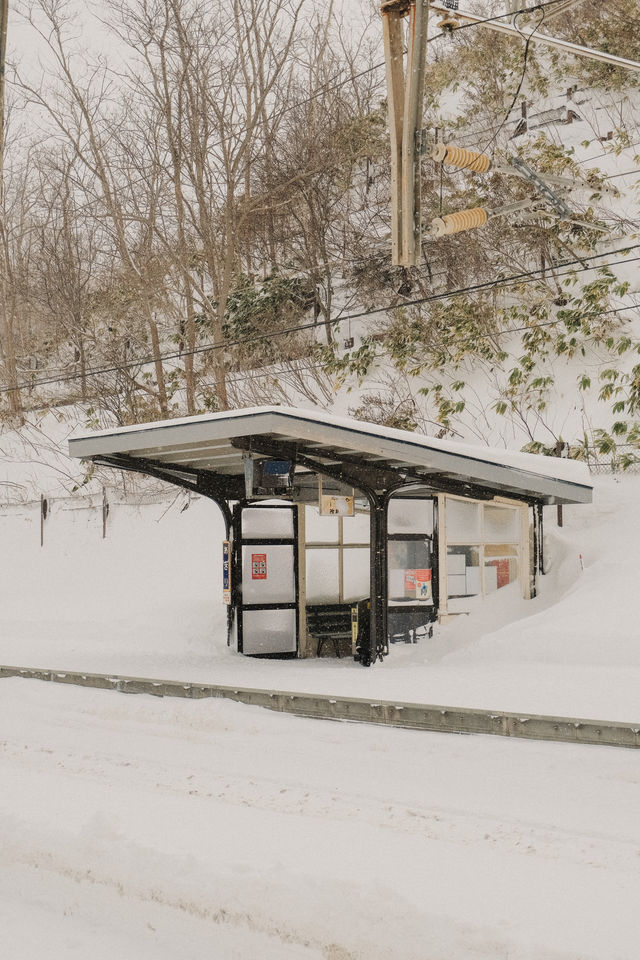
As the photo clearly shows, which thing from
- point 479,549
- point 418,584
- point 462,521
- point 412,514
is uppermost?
point 412,514

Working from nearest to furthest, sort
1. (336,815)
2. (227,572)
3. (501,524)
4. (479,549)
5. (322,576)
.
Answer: (336,815) → (479,549) → (501,524) → (227,572) → (322,576)

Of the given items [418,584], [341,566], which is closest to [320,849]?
[418,584]

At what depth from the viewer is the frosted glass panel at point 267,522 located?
14.2 m

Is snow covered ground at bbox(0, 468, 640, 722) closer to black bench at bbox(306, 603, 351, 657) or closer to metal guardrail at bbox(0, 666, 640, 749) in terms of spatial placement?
metal guardrail at bbox(0, 666, 640, 749)

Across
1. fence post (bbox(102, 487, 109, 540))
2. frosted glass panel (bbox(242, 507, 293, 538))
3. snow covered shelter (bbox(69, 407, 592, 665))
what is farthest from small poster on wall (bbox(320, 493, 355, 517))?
fence post (bbox(102, 487, 109, 540))

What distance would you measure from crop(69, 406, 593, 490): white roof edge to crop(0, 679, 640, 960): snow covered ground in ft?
12.7

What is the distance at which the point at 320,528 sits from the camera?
1630 cm

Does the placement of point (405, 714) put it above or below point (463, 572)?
below

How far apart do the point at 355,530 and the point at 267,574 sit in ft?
6.47

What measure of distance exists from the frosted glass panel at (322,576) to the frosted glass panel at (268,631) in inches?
28.5

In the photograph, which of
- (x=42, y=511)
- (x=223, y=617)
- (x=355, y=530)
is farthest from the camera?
(x=42, y=511)

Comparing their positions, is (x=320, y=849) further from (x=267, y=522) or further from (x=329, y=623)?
(x=329, y=623)

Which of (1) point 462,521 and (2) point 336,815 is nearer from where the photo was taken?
(2) point 336,815

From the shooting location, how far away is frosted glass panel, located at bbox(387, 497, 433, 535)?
1331cm
